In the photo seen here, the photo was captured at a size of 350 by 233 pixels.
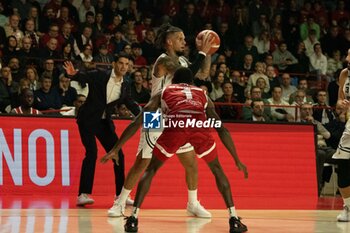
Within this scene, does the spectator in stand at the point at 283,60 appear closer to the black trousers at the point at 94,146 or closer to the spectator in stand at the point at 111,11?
the spectator in stand at the point at 111,11

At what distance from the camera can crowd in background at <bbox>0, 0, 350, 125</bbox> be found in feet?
51.3

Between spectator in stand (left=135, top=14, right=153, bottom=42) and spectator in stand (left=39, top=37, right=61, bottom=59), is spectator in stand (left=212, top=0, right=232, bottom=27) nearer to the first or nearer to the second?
spectator in stand (left=135, top=14, right=153, bottom=42)

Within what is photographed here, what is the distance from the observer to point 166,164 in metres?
13.2

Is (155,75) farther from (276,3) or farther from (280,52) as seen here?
(276,3)

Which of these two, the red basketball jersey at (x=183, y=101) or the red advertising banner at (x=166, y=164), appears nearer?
the red basketball jersey at (x=183, y=101)

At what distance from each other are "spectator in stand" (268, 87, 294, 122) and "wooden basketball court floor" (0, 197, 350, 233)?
548cm

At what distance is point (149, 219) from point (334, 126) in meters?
7.50

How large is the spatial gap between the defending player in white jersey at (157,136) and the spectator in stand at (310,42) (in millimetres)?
11509

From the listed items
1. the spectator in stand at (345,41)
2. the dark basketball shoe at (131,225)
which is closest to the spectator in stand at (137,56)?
the spectator in stand at (345,41)

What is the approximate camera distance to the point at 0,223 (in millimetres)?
8406

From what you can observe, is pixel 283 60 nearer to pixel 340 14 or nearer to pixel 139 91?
pixel 340 14

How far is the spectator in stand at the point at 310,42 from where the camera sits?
68.6 ft

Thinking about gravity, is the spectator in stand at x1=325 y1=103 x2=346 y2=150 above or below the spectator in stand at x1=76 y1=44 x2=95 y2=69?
below

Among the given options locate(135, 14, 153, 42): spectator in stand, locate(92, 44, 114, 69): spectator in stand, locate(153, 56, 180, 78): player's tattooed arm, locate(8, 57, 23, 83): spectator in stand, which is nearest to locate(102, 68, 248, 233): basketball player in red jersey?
locate(153, 56, 180, 78): player's tattooed arm
